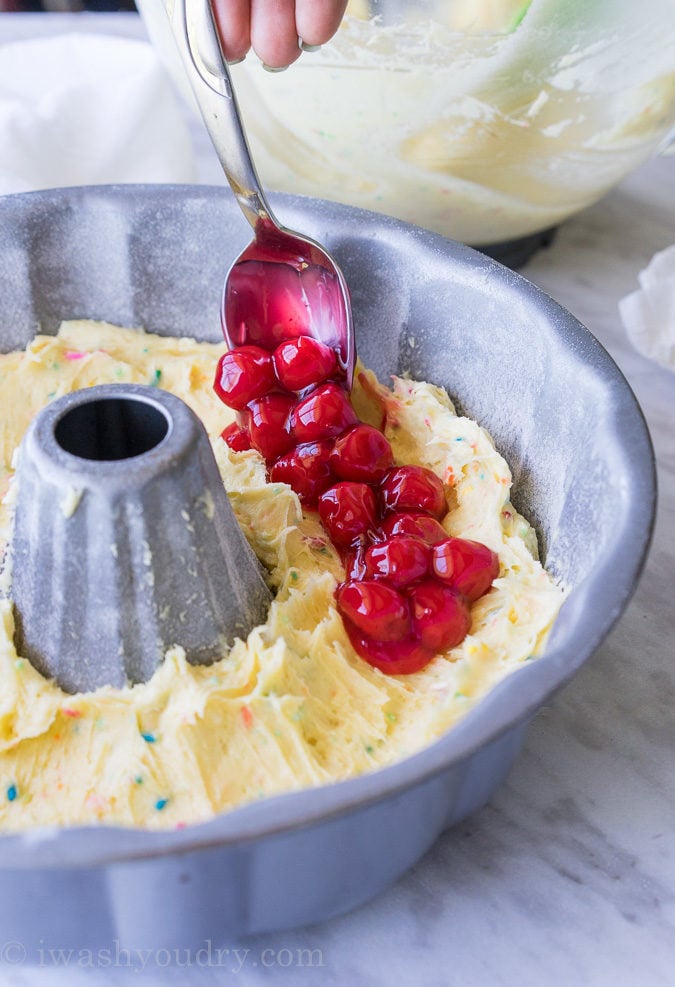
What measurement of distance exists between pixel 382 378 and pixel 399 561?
0.34 meters

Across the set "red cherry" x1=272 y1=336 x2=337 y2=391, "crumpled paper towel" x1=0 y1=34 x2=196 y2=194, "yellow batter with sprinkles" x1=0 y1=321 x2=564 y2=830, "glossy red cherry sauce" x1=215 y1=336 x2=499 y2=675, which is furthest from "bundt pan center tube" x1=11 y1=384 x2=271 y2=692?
"crumpled paper towel" x1=0 y1=34 x2=196 y2=194

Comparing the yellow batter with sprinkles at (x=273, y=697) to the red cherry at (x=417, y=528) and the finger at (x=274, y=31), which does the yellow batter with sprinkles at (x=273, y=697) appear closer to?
the red cherry at (x=417, y=528)

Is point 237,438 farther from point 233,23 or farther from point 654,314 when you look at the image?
point 654,314

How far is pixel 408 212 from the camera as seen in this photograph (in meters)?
1.34

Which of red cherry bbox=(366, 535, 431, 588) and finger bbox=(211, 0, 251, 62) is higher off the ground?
finger bbox=(211, 0, 251, 62)

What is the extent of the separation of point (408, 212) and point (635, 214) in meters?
0.54

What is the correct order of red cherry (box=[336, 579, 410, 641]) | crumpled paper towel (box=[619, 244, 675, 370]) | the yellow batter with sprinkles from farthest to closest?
crumpled paper towel (box=[619, 244, 675, 370]), red cherry (box=[336, 579, 410, 641]), the yellow batter with sprinkles

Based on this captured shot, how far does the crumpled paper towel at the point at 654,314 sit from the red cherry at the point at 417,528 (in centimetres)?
55

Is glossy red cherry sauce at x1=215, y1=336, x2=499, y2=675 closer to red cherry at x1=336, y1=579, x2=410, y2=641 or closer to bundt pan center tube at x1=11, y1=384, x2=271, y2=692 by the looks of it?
red cherry at x1=336, y1=579, x2=410, y2=641

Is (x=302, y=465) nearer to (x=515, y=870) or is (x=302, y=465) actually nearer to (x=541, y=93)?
(x=515, y=870)

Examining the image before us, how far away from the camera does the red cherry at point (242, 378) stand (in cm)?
105

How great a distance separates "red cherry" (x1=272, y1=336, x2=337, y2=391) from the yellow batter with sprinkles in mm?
95

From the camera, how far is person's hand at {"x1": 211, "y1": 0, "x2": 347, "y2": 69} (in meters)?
0.98

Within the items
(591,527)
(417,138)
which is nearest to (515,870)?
(591,527)
